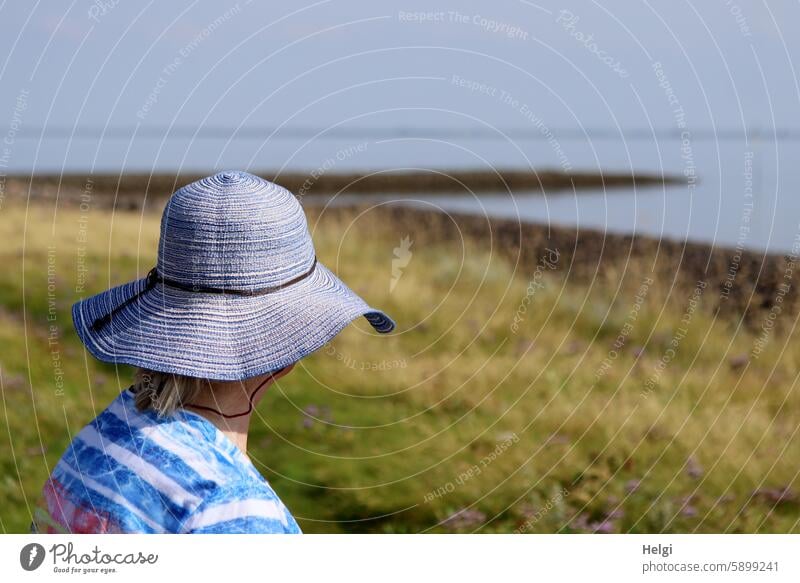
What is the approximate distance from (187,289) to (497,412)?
12.6 ft

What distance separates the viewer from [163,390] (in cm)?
232

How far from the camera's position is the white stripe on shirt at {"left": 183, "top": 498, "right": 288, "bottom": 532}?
2062mm

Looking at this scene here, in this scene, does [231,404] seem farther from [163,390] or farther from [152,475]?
[152,475]

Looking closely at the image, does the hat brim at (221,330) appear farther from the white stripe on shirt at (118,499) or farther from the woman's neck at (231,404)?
the white stripe on shirt at (118,499)

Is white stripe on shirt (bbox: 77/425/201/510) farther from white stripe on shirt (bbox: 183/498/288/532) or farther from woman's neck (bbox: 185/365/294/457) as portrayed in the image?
woman's neck (bbox: 185/365/294/457)

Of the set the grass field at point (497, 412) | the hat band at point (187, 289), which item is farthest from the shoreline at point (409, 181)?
the hat band at point (187, 289)

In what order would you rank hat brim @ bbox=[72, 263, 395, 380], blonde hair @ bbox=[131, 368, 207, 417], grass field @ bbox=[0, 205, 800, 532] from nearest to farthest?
blonde hair @ bbox=[131, 368, 207, 417], hat brim @ bbox=[72, 263, 395, 380], grass field @ bbox=[0, 205, 800, 532]

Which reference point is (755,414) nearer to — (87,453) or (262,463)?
(262,463)

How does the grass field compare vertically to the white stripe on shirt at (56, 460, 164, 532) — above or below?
below

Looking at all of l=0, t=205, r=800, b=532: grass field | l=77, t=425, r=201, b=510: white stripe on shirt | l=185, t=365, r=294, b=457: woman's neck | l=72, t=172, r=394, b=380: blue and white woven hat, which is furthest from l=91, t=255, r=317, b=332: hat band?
l=0, t=205, r=800, b=532: grass field

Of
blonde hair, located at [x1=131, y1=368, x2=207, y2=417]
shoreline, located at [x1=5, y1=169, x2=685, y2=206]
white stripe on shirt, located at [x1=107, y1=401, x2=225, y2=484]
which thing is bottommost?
shoreline, located at [x1=5, y1=169, x2=685, y2=206]

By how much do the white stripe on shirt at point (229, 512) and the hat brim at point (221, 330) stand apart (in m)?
0.39
